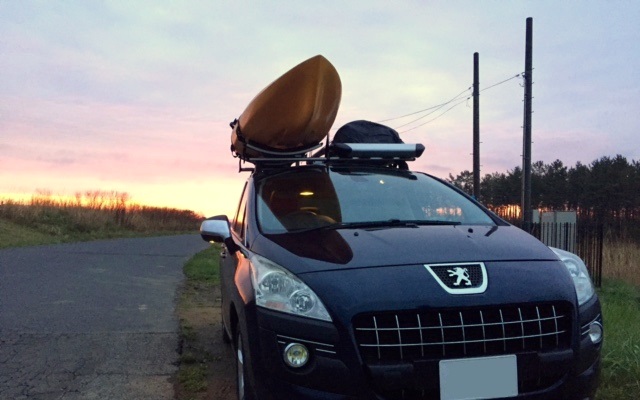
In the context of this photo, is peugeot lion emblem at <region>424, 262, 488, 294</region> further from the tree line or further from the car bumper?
the tree line

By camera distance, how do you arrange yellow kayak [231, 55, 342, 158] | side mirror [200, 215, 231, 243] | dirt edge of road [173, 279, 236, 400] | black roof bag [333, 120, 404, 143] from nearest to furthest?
side mirror [200, 215, 231, 243], dirt edge of road [173, 279, 236, 400], yellow kayak [231, 55, 342, 158], black roof bag [333, 120, 404, 143]

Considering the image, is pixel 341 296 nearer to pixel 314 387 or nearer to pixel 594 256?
pixel 314 387

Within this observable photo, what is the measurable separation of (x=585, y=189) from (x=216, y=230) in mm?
53169

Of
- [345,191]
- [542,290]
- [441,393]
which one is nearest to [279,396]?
[441,393]

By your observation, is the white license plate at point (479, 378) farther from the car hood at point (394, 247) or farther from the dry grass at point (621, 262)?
the dry grass at point (621, 262)

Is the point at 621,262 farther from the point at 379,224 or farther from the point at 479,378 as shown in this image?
the point at 479,378

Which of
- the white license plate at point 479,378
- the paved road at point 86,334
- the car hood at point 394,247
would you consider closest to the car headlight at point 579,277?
the car hood at point 394,247

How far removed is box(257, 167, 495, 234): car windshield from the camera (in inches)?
152

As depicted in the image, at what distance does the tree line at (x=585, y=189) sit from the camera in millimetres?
49625

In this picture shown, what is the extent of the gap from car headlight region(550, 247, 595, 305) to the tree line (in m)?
45.0

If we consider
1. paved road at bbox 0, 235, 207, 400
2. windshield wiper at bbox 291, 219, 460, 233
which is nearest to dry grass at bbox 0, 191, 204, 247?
paved road at bbox 0, 235, 207, 400

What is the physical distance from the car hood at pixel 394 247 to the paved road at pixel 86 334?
1772mm

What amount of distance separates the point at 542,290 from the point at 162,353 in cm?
367

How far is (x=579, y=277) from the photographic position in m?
3.26
